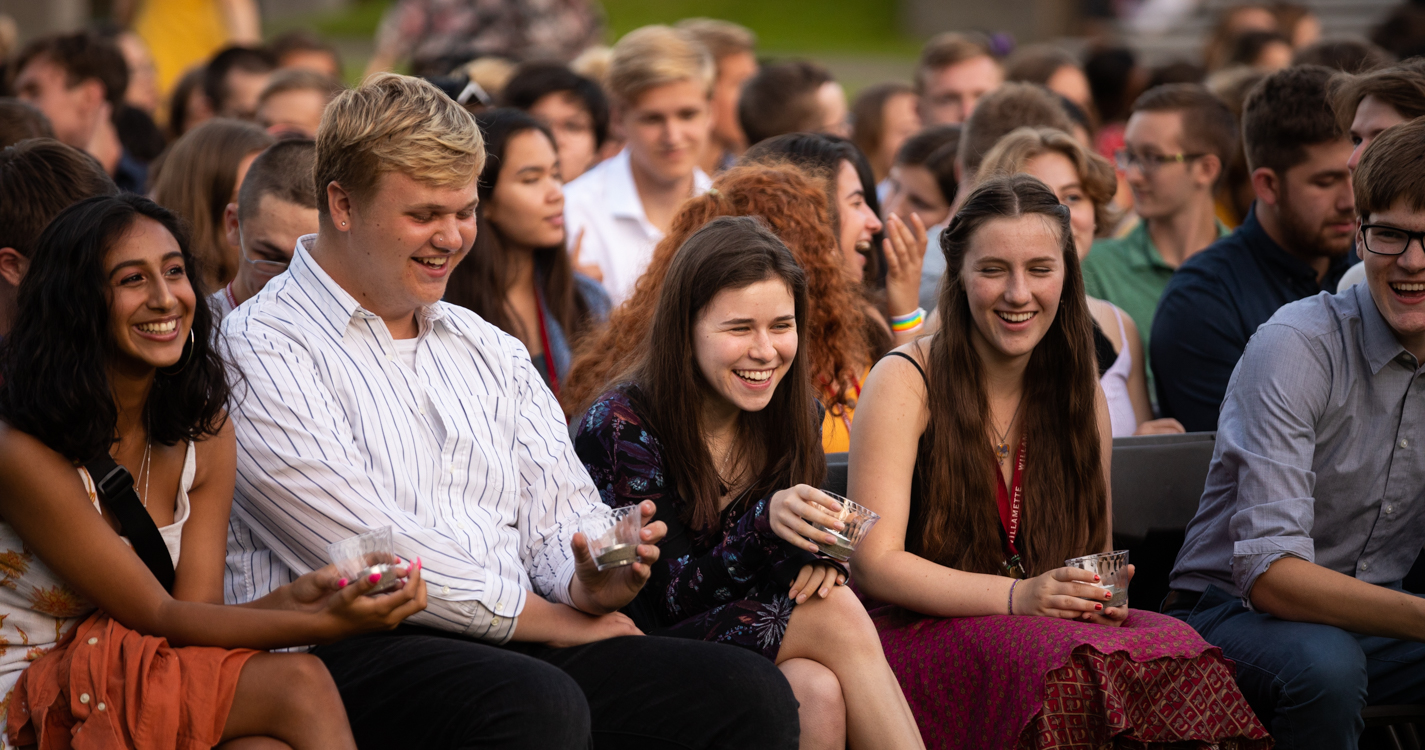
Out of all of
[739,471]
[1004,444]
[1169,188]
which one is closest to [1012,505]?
[1004,444]

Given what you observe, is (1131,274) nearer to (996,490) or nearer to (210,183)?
(996,490)

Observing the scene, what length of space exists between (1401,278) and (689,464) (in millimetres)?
1840

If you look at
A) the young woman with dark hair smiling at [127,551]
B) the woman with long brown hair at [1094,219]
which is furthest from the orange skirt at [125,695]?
the woman with long brown hair at [1094,219]

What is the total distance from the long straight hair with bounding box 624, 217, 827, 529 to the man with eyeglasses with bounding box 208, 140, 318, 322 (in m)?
1.15

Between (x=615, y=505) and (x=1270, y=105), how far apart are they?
2.74 meters

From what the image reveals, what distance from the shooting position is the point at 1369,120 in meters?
4.11

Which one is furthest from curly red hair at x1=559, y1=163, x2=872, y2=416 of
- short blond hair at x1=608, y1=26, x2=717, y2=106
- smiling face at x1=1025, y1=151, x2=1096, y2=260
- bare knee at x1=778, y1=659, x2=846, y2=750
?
short blond hair at x1=608, y1=26, x2=717, y2=106

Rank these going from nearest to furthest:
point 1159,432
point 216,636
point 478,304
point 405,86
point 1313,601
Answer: point 216,636, point 405,86, point 1313,601, point 1159,432, point 478,304

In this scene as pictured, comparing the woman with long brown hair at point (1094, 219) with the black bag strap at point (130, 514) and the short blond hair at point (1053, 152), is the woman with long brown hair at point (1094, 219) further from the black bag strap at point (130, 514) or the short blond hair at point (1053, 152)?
the black bag strap at point (130, 514)

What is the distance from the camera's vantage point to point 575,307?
201 inches

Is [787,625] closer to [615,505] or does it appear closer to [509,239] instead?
[615,505]

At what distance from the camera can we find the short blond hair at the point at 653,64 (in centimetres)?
627

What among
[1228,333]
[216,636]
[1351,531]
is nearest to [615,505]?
[216,636]

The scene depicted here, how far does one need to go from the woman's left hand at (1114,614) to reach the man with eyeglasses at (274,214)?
240 centimetres
